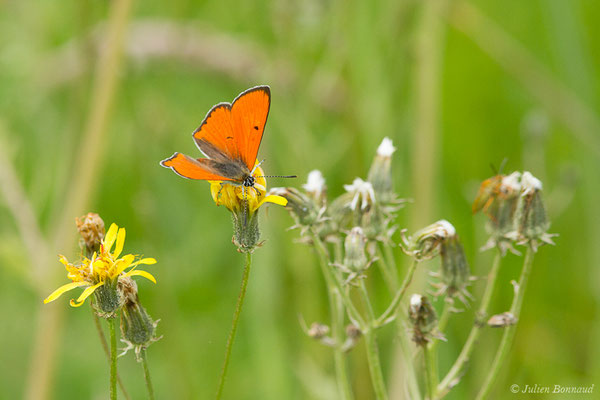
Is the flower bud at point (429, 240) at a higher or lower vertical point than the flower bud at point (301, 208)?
lower

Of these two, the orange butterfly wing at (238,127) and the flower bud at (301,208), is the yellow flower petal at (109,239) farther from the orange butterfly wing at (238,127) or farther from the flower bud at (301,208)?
the flower bud at (301,208)

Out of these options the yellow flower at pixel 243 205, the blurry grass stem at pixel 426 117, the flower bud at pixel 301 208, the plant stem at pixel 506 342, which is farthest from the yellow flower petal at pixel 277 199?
the blurry grass stem at pixel 426 117

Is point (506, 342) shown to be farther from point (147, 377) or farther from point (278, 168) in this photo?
point (278, 168)

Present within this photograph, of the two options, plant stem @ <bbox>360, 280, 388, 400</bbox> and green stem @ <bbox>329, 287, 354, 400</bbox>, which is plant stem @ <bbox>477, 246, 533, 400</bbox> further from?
green stem @ <bbox>329, 287, 354, 400</bbox>

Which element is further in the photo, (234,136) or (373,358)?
(234,136)

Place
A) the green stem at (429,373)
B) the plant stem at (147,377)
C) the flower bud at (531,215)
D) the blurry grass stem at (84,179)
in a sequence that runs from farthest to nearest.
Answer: the blurry grass stem at (84,179)
the flower bud at (531,215)
the green stem at (429,373)
the plant stem at (147,377)

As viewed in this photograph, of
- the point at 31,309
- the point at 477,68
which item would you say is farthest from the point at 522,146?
the point at 31,309

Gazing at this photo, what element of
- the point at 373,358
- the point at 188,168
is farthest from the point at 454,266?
the point at 188,168
